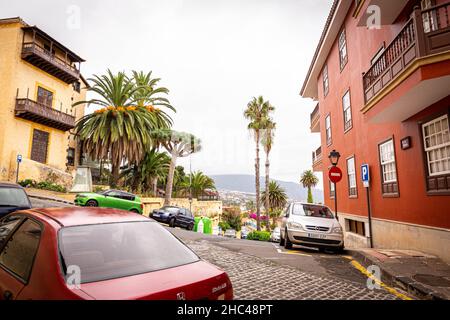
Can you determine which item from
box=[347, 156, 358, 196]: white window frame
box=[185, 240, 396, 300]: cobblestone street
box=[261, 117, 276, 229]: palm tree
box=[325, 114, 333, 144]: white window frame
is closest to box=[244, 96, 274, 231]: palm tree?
box=[261, 117, 276, 229]: palm tree

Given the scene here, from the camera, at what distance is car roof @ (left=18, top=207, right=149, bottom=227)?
270 centimetres

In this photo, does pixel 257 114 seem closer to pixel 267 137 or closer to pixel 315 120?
pixel 267 137

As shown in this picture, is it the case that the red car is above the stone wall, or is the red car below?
below

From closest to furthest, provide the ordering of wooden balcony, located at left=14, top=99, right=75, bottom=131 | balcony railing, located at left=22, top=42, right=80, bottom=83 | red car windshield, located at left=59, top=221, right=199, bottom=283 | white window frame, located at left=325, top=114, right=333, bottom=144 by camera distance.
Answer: red car windshield, located at left=59, top=221, right=199, bottom=283
white window frame, located at left=325, top=114, right=333, bottom=144
wooden balcony, located at left=14, top=99, right=75, bottom=131
balcony railing, located at left=22, top=42, right=80, bottom=83

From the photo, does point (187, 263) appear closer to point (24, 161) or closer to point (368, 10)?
point (368, 10)

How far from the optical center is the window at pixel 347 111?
49.6 feet

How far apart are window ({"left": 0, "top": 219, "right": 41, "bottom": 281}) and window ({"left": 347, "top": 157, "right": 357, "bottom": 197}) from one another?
47.2 feet

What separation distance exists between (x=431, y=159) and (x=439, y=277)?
Answer: 4216 millimetres

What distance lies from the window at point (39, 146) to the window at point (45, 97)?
2837 mm

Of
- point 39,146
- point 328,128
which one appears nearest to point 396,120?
point 328,128

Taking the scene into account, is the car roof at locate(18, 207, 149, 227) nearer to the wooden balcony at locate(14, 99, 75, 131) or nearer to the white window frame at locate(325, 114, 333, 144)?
the white window frame at locate(325, 114, 333, 144)

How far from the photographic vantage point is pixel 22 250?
268 centimetres

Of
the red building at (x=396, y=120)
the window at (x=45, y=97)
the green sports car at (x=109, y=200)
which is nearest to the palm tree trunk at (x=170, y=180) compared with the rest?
the green sports car at (x=109, y=200)

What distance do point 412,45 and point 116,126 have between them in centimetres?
2619
